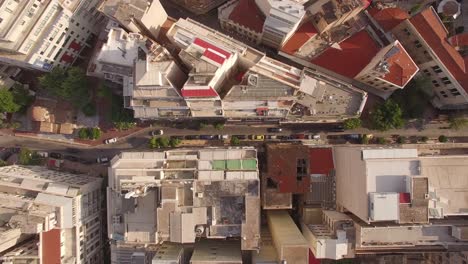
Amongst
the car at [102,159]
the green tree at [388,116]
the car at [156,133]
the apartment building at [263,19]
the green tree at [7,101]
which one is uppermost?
the apartment building at [263,19]

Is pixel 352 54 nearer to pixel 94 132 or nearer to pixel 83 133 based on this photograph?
pixel 94 132

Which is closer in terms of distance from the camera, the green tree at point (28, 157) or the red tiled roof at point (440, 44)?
the red tiled roof at point (440, 44)

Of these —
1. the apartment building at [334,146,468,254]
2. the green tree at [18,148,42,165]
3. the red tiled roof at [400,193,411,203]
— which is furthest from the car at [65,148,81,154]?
the red tiled roof at [400,193,411,203]

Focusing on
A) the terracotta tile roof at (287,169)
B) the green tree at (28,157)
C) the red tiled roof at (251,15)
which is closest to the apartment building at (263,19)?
the red tiled roof at (251,15)

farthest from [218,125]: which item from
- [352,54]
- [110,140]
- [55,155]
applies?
[55,155]

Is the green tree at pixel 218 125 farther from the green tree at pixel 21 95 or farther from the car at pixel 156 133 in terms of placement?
the green tree at pixel 21 95

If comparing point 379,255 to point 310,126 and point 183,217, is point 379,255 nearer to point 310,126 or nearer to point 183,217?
point 310,126
